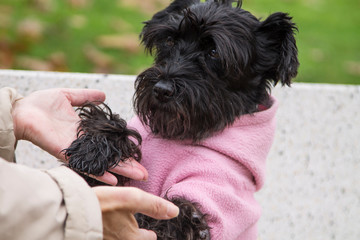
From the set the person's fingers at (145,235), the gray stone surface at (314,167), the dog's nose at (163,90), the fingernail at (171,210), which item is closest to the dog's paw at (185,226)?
the person's fingers at (145,235)

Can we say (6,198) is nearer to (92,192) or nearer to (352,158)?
(92,192)

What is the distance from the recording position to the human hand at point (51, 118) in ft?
6.02

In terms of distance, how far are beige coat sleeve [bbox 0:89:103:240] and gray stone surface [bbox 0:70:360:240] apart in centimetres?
180

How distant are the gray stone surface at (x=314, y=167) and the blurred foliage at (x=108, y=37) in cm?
173

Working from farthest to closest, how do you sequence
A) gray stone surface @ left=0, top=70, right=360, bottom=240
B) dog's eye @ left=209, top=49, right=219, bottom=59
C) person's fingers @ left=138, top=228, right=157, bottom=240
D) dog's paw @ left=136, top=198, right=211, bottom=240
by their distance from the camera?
gray stone surface @ left=0, top=70, right=360, bottom=240 → dog's eye @ left=209, top=49, right=219, bottom=59 → dog's paw @ left=136, top=198, right=211, bottom=240 → person's fingers @ left=138, top=228, right=157, bottom=240

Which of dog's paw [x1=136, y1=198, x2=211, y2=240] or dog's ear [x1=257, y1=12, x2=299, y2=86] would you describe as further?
dog's ear [x1=257, y1=12, x2=299, y2=86]

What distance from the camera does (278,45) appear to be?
196cm

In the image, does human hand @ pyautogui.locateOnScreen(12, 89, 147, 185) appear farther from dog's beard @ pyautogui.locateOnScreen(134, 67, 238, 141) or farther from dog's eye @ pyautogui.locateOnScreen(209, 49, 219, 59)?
dog's eye @ pyautogui.locateOnScreen(209, 49, 219, 59)

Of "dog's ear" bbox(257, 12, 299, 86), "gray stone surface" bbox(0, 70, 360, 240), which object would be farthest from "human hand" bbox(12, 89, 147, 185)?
"gray stone surface" bbox(0, 70, 360, 240)

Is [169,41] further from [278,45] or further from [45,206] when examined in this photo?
[45,206]

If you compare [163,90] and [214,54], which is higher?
[214,54]

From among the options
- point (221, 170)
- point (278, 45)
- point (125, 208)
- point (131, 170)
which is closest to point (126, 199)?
point (125, 208)

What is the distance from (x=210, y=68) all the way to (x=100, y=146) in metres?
0.55

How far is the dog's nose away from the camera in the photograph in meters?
1.70
